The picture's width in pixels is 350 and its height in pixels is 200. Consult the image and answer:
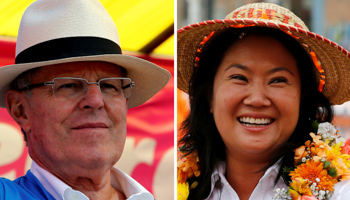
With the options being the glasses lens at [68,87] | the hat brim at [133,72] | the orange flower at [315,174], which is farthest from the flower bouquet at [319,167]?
the glasses lens at [68,87]

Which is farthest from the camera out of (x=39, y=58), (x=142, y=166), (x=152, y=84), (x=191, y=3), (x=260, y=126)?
(x=191, y=3)

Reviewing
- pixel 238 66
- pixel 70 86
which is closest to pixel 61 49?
pixel 70 86

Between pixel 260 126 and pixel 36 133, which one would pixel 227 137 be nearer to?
pixel 260 126

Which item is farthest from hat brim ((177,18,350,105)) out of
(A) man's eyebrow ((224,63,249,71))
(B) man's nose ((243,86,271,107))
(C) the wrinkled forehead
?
(C) the wrinkled forehead

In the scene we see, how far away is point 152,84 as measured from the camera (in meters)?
2.89

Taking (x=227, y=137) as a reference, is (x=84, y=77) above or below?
above

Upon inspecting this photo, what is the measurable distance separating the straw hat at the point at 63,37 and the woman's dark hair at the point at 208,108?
55 cm

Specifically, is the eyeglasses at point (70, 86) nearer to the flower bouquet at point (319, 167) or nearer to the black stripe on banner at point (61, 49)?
the black stripe on banner at point (61, 49)

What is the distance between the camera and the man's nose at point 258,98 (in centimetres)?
248

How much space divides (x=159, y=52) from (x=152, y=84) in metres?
0.86

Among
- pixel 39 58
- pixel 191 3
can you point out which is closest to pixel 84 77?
pixel 39 58

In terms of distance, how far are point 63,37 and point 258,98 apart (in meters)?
1.03

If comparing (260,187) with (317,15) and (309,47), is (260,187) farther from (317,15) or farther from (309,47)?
(317,15)

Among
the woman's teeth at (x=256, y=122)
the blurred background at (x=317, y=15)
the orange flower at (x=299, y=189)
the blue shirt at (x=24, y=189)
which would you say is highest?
the woman's teeth at (x=256, y=122)
